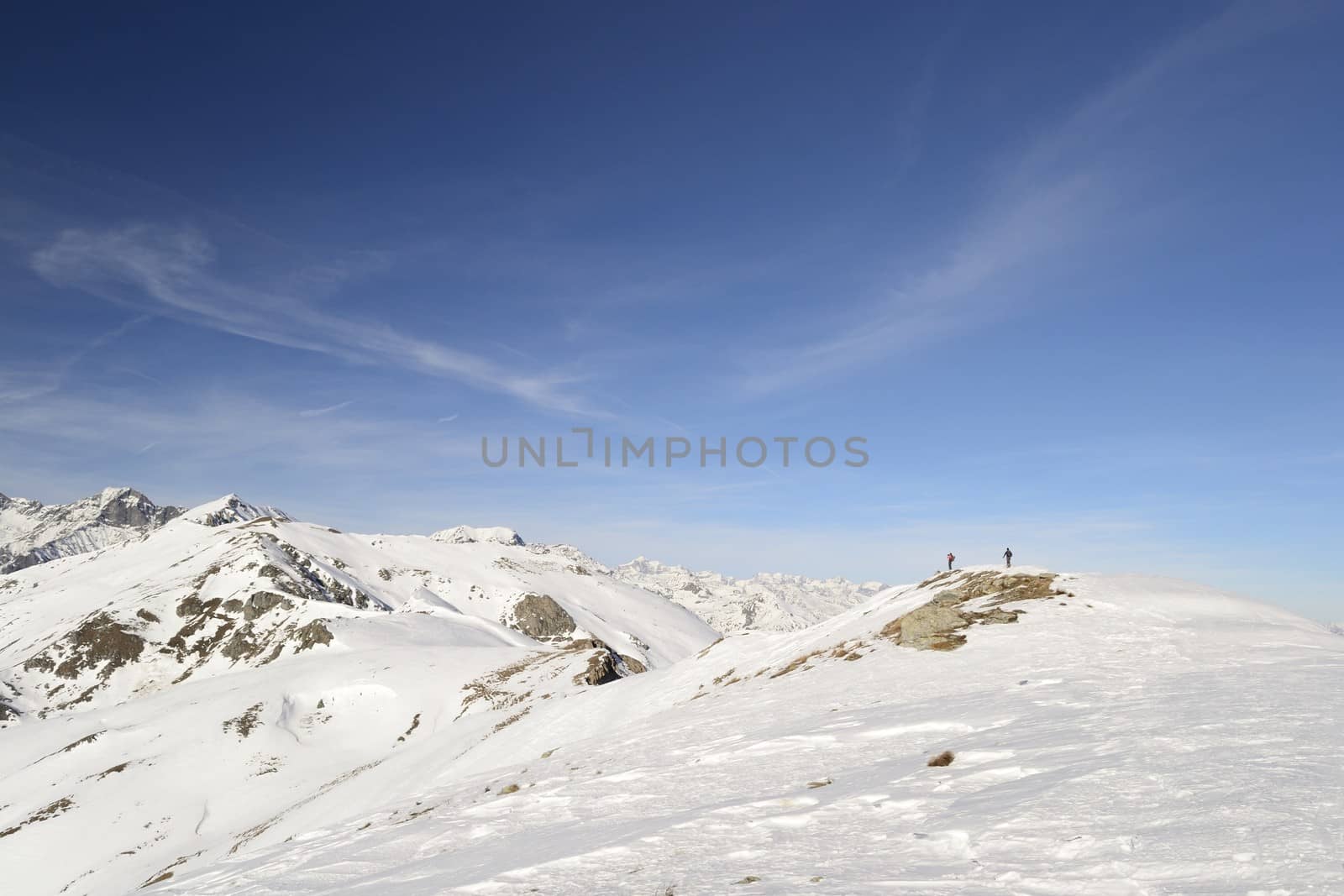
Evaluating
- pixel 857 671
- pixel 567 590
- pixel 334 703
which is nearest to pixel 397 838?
pixel 857 671

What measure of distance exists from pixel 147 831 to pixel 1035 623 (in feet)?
159

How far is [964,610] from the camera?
2378 centimetres

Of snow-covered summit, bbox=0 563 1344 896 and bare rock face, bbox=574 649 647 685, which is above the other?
snow-covered summit, bbox=0 563 1344 896

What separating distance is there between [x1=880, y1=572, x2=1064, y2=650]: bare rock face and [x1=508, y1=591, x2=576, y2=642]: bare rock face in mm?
124177

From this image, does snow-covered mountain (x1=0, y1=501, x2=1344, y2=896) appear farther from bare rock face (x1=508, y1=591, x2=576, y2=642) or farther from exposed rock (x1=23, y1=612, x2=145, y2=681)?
bare rock face (x1=508, y1=591, x2=576, y2=642)

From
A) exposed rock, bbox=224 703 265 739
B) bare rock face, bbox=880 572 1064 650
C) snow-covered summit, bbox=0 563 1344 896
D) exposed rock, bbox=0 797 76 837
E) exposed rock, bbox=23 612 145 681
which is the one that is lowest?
exposed rock, bbox=0 797 76 837

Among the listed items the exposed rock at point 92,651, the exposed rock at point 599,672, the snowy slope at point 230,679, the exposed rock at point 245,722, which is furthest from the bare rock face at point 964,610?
the exposed rock at point 92,651

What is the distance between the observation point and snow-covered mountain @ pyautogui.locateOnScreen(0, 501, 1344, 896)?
6.04 m

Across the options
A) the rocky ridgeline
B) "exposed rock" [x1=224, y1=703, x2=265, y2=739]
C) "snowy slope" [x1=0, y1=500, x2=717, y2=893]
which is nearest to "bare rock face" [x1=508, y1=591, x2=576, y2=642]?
"snowy slope" [x1=0, y1=500, x2=717, y2=893]

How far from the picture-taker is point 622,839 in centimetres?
806

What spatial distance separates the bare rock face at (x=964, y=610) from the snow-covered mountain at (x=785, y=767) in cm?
13

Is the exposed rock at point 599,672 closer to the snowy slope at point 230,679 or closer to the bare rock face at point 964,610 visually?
the snowy slope at point 230,679

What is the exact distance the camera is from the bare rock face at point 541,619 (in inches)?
5709

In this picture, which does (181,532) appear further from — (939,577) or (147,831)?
(939,577)
